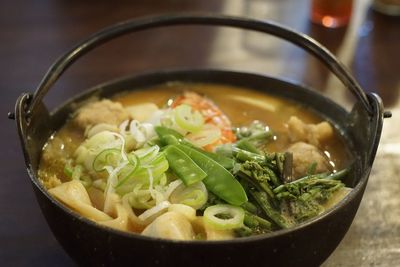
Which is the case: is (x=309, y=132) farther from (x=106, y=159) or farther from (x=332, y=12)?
(x=332, y=12)

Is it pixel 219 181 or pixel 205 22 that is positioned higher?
pixel 205 22

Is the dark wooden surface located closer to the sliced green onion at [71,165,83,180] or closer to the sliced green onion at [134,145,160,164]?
the sliced green onion at [71,165,83,180]

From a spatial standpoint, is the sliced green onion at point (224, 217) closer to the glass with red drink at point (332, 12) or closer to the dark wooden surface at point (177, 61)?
the dark wooden surface at point (177, 61)

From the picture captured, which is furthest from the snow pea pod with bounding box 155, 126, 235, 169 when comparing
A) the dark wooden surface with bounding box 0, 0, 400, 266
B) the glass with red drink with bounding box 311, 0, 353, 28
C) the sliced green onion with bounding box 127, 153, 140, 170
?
the glass with red drink with bounding box 311, 0, 353, 28

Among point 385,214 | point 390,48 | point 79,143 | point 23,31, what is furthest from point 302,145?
point 23,31

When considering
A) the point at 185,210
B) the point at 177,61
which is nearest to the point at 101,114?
the point at 185,210

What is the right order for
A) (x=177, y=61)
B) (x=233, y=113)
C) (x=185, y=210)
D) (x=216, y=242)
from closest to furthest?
(x=216, y=242) < (x=185, y=210) < (x=233, y=113) < (x=177, y=61)
